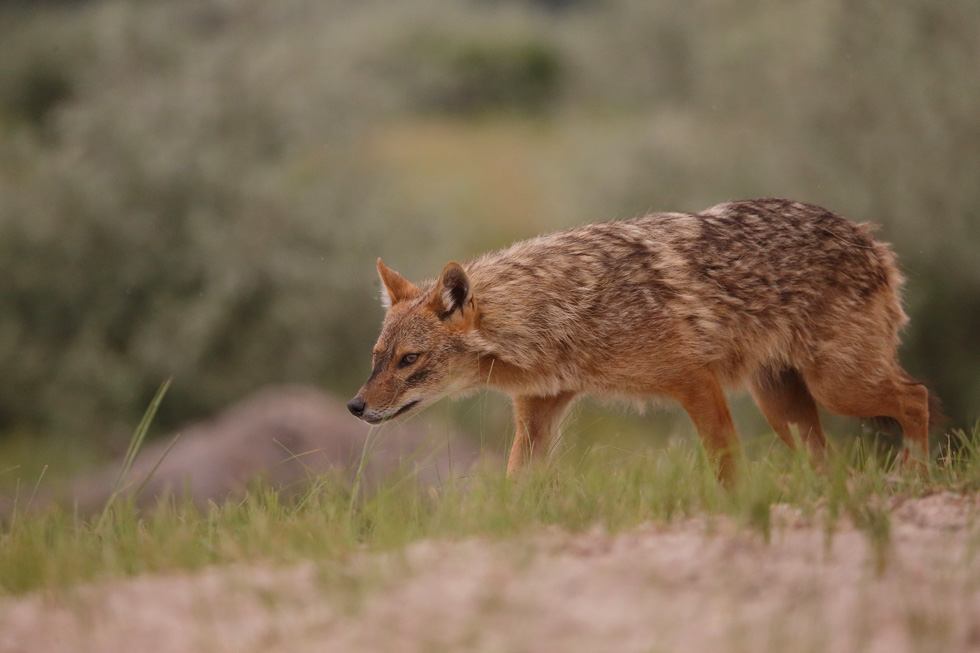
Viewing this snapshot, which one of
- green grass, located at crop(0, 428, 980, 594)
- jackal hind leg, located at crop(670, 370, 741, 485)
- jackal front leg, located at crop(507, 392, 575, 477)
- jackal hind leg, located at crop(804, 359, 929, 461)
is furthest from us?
jackal front leg, located at crop(507, 392, 575, 477)

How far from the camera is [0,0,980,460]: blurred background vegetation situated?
46.9 ft

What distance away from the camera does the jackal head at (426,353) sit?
6.11 meters

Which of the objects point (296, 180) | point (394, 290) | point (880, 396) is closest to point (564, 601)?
point (394, 290)

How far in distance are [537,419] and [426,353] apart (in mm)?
957

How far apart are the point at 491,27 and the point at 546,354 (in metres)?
45.9

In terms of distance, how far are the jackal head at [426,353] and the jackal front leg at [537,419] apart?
21.1 inches

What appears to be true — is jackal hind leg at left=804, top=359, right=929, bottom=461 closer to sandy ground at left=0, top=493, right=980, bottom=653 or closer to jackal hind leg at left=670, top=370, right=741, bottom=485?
jackal hind leg at left=670, top=370, right=741, bottom=485

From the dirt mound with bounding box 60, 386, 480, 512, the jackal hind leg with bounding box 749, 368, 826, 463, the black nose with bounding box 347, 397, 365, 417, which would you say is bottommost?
the dirt mound with bounding box 60, 386, 480, 512

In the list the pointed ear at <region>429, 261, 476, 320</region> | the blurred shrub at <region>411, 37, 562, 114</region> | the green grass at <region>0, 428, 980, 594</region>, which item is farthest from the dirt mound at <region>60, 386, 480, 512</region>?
the blurred shrub at <region>411, 37, 562, 114</region>

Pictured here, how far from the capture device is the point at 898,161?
47.2 ft

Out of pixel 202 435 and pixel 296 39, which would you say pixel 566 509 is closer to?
pixel 202 435

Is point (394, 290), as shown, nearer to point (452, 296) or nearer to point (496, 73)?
point (452, 296)

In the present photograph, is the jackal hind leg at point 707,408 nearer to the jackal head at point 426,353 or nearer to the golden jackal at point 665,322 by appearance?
the golden jackal at point 665,322

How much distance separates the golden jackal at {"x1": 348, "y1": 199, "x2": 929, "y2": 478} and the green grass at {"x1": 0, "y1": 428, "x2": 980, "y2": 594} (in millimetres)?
765
